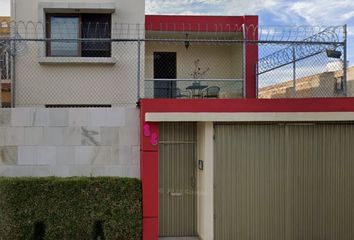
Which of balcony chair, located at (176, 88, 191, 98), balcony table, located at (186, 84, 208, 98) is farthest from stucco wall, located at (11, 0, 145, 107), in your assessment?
balcony table, located at (186, 84, 208, 98)

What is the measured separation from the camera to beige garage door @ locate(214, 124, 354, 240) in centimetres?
678

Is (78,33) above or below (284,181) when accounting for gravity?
above

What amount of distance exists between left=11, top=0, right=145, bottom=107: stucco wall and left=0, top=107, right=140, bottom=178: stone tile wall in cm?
249

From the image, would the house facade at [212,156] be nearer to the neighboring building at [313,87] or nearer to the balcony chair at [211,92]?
the neighboring building at [313,87]

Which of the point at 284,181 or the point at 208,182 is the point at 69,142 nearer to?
the point at 208,182

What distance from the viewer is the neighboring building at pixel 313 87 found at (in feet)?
24.9

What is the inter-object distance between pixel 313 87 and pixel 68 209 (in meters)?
5.45

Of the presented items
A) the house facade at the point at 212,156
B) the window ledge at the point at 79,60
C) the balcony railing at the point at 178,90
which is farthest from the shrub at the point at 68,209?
the window ledge at the point at 79,60

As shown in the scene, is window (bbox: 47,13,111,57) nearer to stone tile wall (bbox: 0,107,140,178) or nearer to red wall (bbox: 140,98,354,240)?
stone tile wall (bbox: 0,107,140,178)

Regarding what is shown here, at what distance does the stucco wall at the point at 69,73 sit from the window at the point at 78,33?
0.96 ft

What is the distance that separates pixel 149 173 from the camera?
683 centimetres

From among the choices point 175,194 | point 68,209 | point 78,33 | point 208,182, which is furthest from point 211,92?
point 68,209

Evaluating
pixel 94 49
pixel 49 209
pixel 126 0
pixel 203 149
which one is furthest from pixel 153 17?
pixel 49 209

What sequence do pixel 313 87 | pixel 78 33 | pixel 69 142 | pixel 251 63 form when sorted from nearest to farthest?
pixel 69 142 → pixel 313 87 → pixel 78 33 → pixel 251 63
